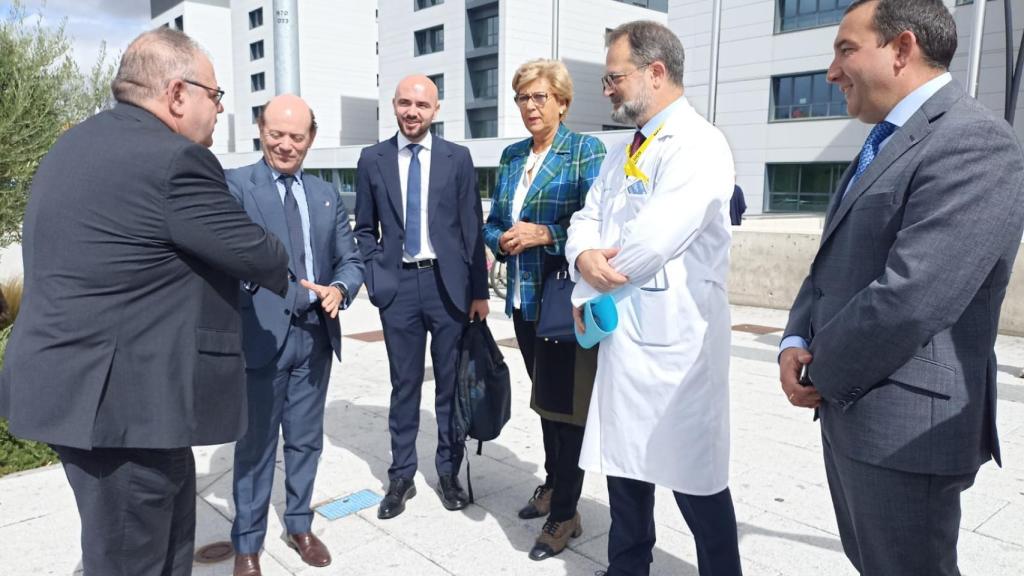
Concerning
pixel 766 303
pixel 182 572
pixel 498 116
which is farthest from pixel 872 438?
pixel 498 116

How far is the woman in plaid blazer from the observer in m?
3.20

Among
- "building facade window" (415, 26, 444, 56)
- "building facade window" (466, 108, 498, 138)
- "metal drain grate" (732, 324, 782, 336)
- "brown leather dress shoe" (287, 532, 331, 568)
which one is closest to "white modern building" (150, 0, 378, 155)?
"building facade window" (415, 26, 444, 56)

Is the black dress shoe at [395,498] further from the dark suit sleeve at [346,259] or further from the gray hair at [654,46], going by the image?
the gray hair at [654,46]

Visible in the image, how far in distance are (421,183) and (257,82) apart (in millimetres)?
59512

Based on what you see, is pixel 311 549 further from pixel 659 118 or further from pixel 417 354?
pixel 659 118

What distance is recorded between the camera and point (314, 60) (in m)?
57.2

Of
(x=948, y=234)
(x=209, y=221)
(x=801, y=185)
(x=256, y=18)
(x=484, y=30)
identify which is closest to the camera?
(x=948, y=234)

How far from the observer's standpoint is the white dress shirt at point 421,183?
3.80 m

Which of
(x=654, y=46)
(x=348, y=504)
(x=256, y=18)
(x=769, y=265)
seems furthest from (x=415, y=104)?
(x=256, y=18)

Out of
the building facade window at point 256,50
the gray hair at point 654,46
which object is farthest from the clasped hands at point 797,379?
the building facade window at point 256,50

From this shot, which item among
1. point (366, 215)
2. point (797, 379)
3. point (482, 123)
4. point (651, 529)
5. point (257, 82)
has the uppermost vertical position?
point (257, 82)

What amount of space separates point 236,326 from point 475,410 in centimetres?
173

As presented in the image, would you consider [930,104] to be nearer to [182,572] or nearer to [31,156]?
[182,572]

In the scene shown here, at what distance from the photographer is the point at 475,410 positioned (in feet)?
12.3
